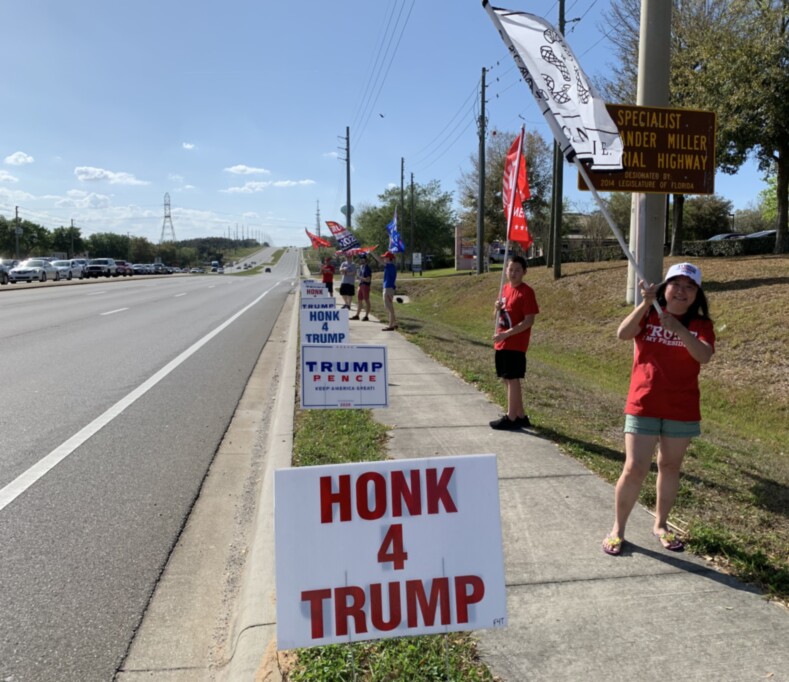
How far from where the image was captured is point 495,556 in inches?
93.8

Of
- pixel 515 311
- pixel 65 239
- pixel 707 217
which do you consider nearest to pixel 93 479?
pixel 515 311

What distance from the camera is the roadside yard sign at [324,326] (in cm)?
761

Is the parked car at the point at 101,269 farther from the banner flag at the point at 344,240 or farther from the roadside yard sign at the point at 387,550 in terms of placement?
the roadside yard sign at the point at 387,550

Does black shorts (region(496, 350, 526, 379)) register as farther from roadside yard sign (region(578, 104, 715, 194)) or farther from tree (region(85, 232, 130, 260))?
tree (region(85, 232, 130, 260))

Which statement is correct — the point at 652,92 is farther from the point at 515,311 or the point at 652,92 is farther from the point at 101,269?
the point at 101,269

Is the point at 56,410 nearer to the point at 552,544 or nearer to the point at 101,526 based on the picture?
the point at 101,526

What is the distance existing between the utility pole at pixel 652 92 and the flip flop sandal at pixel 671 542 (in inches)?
123

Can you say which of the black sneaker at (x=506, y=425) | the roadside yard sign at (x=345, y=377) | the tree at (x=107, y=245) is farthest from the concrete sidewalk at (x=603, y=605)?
the tree at (x=107, y=245)

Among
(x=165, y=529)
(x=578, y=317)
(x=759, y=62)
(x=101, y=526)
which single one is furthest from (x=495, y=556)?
(x=759, y=62)

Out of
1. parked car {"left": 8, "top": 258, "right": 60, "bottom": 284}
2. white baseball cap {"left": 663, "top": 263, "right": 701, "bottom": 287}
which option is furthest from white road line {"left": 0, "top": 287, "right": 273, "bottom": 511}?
parked car {"left": 8, "top": 258, "right": 60, "bottom": 284}

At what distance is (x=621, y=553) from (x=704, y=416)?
730 centimetres

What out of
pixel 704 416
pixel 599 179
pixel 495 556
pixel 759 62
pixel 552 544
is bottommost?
pixel 704 416

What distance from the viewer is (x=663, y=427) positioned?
11.6ft

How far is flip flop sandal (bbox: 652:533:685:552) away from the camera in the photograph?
3637mm
